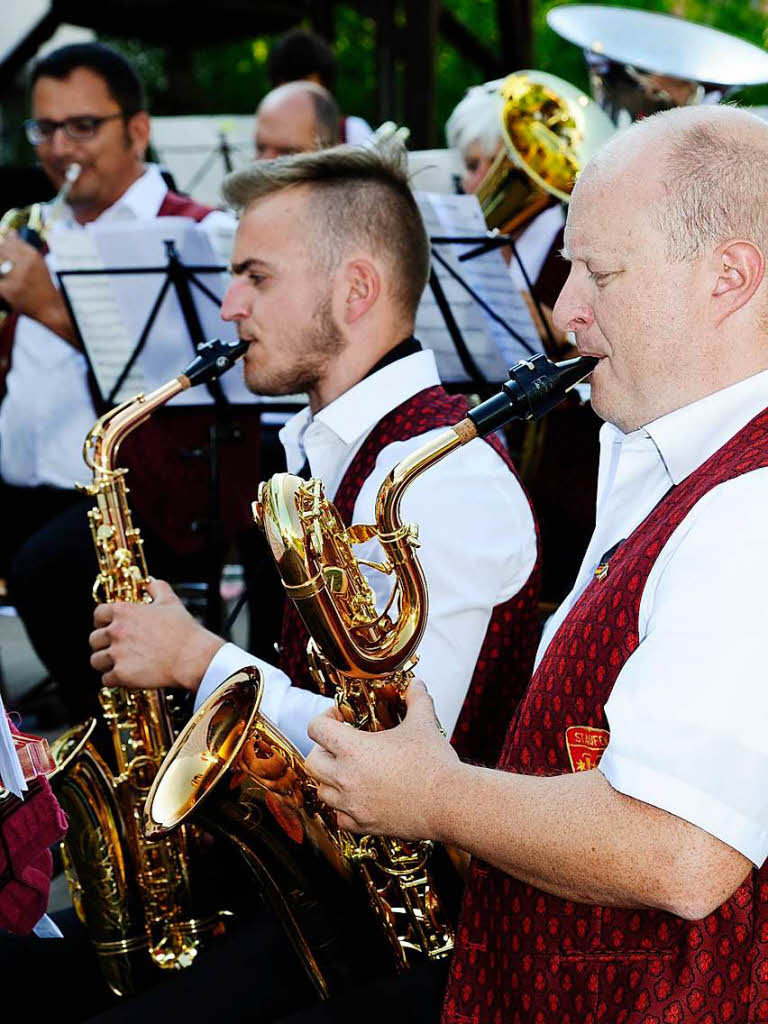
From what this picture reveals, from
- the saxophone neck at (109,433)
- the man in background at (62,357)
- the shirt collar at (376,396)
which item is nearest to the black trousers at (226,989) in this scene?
the shirt collar at (376,396)

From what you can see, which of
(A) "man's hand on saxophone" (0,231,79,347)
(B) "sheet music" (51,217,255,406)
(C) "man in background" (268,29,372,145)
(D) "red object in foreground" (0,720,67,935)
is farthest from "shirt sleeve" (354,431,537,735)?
(C) "man in background" (268,29,372,145)

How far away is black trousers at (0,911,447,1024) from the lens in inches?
67.6

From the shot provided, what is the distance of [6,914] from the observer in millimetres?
1534

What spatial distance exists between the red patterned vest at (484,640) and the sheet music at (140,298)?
107 cm

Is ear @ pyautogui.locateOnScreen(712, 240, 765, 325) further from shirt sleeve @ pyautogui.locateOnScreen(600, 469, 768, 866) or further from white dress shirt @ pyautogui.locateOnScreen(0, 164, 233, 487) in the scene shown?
white dress shirt @ pyautogui.locateOnScreen(0, 164, 233, 487)

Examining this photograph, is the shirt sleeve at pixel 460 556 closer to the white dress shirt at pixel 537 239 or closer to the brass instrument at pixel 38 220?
the white dress shirt at pixel 537 239

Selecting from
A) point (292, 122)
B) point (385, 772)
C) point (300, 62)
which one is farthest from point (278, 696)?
point (300, 62)

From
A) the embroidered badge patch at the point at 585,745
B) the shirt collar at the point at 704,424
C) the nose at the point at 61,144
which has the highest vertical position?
the shirt collar at the point at 704,424

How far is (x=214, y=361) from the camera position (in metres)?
2.68

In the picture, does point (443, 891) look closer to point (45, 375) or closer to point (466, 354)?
point (466, 354)

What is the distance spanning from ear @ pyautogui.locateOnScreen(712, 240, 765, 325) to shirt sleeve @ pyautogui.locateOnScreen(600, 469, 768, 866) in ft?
0.97

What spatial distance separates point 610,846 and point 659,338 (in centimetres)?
60

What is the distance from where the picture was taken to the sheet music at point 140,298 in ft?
11.0

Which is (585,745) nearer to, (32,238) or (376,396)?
(376,396)
